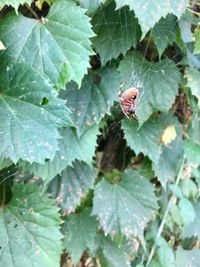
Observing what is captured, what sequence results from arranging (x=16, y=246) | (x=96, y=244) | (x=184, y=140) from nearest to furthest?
(x=16, y=246) → (x=96, y=244) → (x=184, y=140)

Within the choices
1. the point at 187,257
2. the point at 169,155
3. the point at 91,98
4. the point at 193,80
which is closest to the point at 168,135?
the point at 169,155

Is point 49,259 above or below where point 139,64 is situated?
below

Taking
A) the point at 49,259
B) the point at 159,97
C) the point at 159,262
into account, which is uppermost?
the point at 159,97

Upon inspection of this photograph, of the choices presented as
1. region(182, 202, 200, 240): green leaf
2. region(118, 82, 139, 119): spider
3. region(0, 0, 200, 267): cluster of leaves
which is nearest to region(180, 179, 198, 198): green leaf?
region(0, 0, 200, 267): cluster of leaves

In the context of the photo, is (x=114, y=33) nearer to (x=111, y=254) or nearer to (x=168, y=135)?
(x=168, y=135)

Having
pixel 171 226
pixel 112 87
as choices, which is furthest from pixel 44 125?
pixel 171 226

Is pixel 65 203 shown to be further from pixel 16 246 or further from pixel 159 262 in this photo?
pixel 159 262

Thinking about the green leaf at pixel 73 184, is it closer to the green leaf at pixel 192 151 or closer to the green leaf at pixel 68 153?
the green leaf at pixel 68 153
